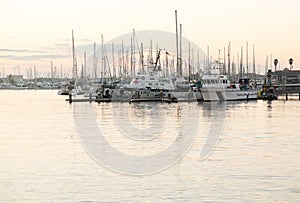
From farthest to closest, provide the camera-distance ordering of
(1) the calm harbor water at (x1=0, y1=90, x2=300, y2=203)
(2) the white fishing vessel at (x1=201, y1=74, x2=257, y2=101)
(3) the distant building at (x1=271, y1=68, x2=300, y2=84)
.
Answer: (3) the distant building at (x1=271, y1=68, x2=300, y2=84), (2) the white fishing vessel at (x1=201, y1=74, x2=257, y2=101), (1) the calm harbor water at (x1=0, y1=90, x2=300, y2=203)

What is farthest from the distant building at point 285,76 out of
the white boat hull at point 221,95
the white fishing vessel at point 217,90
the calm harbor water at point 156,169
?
the calm harbor water at point 156,169

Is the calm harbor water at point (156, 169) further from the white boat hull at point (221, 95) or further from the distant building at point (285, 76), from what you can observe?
the distant building at point (285, 76)

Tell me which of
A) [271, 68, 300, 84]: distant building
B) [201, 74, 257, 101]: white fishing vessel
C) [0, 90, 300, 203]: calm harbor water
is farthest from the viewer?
[271, 68, 300, 84]: distant building

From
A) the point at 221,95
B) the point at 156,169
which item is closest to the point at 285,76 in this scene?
the point at 221,95

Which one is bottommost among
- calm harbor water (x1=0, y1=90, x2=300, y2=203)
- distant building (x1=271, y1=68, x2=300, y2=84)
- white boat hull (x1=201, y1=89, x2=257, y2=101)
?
calm harbor water (x1=0, y1=90, x2=300, y2=203)

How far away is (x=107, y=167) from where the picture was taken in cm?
2205

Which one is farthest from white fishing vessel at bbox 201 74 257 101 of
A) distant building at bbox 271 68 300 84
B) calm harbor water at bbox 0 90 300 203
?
distant building at bbox 271 68 300 84

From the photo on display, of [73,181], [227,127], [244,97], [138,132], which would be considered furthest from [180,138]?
[244,97]

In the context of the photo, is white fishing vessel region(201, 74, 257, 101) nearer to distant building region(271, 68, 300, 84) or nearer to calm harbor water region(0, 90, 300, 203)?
calm harbor water region(0, 90, 300, 203)

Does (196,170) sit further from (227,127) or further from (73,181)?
(227,127)

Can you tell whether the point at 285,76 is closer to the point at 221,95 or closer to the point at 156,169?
the point at 221,95

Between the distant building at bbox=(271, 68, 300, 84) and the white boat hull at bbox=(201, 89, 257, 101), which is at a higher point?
the distant building at bbox=(271, 68, 300, 84)

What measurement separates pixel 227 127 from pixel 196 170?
693 inches

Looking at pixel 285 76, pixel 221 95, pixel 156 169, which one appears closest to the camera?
pixel 156 169
